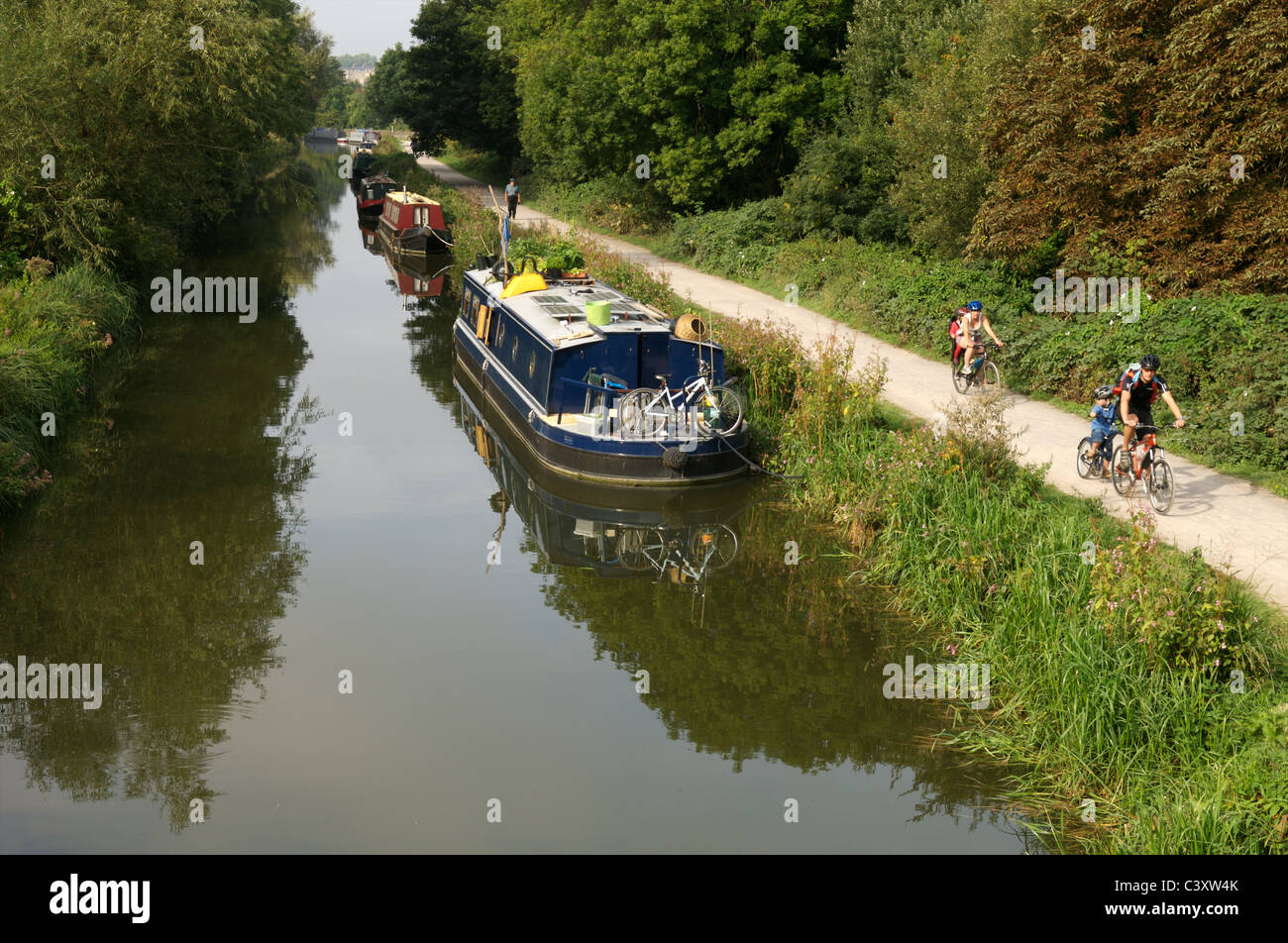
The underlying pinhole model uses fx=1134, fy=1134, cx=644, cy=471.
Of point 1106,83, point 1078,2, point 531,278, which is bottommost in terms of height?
point 531,278

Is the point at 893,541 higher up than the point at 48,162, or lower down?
lower down

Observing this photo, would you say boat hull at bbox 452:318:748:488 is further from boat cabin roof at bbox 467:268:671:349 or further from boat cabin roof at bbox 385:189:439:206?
boat cabin roof at bbox 385:189:439:206

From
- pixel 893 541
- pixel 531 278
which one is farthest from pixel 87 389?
pixel 893 541

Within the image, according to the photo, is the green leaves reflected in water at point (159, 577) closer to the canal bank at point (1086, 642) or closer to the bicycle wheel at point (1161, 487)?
the canal bank at point (1086, 642)

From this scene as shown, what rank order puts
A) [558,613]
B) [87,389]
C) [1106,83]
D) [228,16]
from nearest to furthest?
[558,613] < [1106,83] < [87,389] < [228,16]

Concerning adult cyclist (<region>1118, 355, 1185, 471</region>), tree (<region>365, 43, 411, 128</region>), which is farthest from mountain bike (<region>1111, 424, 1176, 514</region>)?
tree (<region>365, 43, 411, 128</region>)

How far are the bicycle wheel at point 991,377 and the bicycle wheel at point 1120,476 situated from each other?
3164mm

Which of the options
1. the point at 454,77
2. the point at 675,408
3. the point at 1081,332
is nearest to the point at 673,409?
the point at 675,408

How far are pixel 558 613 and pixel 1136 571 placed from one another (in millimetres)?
4985

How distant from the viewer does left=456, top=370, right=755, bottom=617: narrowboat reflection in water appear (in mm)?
11688

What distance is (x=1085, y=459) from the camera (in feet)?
37.8

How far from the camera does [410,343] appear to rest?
23.2 m

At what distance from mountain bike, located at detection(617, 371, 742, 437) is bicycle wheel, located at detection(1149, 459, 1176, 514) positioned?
15.7ft

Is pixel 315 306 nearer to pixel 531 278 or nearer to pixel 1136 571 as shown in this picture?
pixel 531 278
